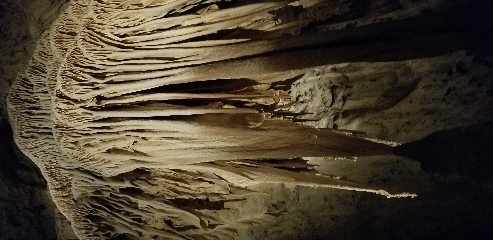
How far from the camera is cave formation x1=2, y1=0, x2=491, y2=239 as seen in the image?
2172mm

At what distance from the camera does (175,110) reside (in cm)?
244

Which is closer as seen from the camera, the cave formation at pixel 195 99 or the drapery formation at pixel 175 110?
the cave formation at pixel 195 99

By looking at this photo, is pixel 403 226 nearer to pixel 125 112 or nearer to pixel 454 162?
pixel 454 162

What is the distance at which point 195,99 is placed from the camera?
8.11ft

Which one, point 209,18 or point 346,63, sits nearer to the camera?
point 346,63

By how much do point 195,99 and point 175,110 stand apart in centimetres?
12

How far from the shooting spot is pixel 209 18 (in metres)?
2.38

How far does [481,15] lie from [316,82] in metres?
0.75

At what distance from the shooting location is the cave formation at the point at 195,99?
2.17 metres

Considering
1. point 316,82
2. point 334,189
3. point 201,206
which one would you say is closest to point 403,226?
point 334,189

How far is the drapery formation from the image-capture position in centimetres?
230

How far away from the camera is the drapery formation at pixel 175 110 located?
230cm

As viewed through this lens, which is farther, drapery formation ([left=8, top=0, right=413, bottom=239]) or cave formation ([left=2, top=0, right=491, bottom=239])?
drapery formation ([left=8, top=0, right=413, bottom=239])

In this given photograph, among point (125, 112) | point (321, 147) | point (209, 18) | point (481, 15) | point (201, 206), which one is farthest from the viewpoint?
point (201, 206)
